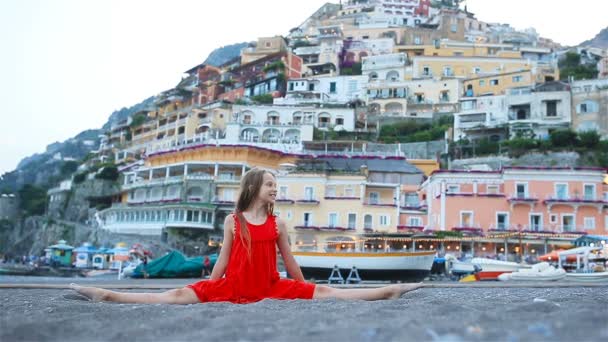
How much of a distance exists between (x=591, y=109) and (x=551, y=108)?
128 inches

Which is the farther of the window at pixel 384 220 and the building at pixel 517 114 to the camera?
the building at pixel 517 114

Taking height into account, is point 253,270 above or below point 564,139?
below

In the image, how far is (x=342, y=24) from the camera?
3445 inches

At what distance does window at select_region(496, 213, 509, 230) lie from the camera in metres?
33.4

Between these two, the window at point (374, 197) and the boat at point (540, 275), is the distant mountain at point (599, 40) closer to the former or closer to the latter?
the window at point (374, 197)

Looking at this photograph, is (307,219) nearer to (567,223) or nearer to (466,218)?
(466,218)

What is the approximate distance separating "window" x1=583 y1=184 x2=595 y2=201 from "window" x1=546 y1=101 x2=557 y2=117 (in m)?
18.3

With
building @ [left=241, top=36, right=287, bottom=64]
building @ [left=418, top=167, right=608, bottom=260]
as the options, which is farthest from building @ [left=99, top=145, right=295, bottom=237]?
building @ [left=241, top=36, right=287, bottom=64]

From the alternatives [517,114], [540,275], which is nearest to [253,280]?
[540,275]

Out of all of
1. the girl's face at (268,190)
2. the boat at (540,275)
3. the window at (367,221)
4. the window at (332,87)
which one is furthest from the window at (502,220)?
the window at (332,87)

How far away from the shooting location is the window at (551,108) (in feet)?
164

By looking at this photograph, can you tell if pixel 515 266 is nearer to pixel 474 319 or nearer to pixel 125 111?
pixel 474 319

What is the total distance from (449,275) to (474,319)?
2304 centimetres

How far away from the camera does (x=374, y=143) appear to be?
50.4 m
